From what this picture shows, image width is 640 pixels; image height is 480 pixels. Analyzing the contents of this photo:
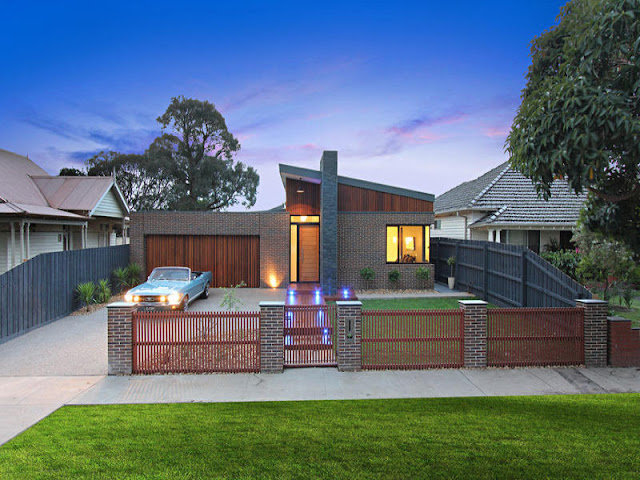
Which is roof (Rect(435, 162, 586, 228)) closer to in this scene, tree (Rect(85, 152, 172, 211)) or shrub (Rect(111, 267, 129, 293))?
shrub (Rect(111, 267, 129, 293))

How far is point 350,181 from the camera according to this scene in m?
16.2

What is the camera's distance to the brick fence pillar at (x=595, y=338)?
753cm

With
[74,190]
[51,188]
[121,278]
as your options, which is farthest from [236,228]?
[51,188]

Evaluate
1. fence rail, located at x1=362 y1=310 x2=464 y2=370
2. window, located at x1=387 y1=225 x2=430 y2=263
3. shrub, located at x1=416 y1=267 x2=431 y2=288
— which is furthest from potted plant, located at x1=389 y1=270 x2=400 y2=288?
fence rail, located at x1=362 y1=310 x2=464 y2=370

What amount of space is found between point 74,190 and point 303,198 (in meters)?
11.1

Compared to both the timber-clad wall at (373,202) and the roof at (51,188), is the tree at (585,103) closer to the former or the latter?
Result: the timber-clad wall at (373,202)

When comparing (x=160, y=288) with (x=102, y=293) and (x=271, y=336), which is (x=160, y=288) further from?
(x=271, y=336)

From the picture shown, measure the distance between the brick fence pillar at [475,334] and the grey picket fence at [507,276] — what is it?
8.55 feet

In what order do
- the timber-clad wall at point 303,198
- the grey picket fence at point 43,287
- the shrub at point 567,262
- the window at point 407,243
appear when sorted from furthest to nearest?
the timber-clad wall at point 303,198 → the window at point 407,243 → the shrub at point 567,262 → the grey picket fence at point 43,287

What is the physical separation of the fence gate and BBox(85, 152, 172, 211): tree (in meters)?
30.7

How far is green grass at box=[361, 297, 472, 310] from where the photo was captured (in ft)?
42.7

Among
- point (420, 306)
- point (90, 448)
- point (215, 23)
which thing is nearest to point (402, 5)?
point (215, 23)

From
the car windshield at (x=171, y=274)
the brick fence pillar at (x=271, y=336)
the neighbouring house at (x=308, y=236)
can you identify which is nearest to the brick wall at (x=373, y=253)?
the neighbouring house at (x=308, y=236)

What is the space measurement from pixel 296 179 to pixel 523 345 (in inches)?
463
